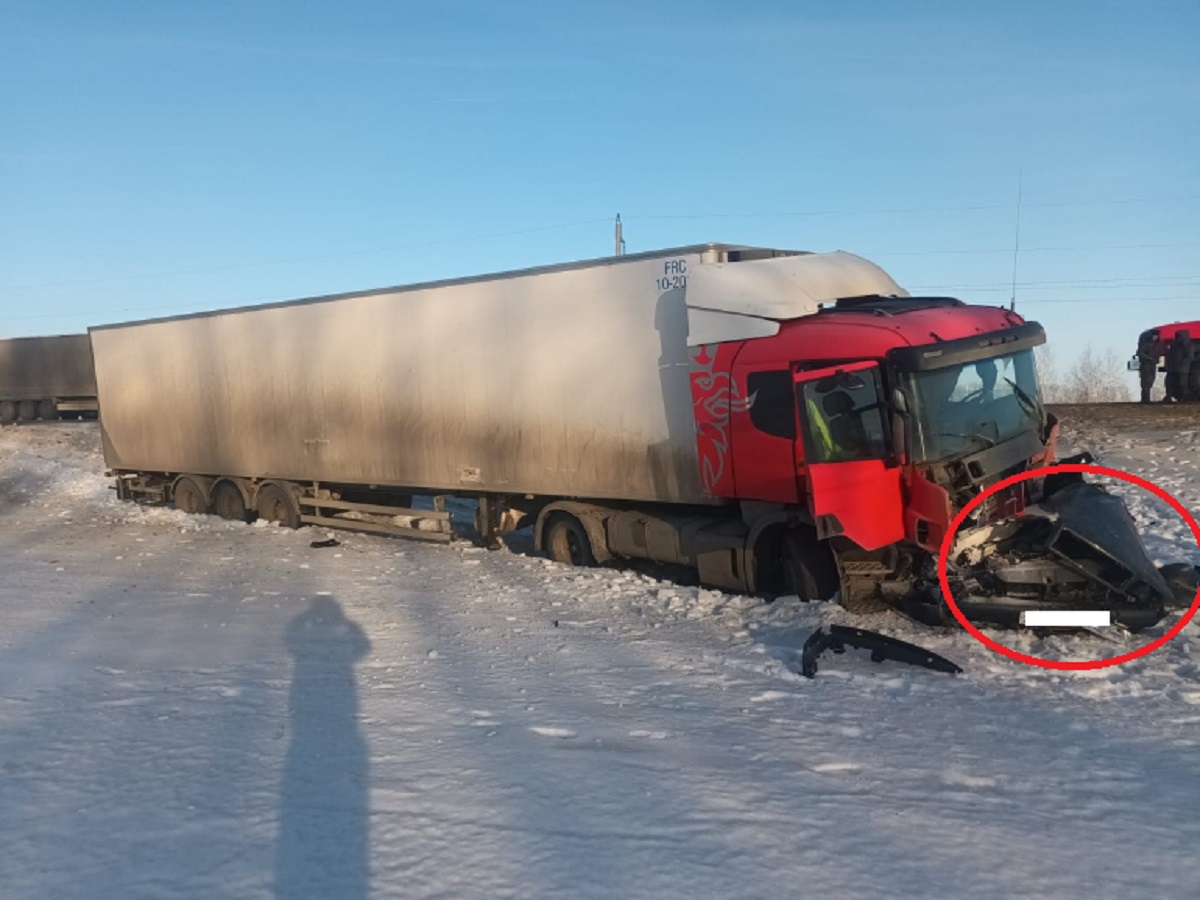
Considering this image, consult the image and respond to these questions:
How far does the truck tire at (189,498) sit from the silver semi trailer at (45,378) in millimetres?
23637

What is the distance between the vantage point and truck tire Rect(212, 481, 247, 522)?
17.1m

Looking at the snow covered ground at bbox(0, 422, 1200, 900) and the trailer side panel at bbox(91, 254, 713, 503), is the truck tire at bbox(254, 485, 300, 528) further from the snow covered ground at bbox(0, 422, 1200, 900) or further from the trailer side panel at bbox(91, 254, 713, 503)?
the snow covered ground at bbox(0, 422, 1200, 900)

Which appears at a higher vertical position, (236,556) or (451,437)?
(451,437)

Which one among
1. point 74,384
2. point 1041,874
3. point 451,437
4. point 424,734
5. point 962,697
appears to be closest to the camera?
point 1041,874

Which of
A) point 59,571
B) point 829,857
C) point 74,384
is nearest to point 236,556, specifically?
point 59,571

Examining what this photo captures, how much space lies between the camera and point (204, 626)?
866 centimetres

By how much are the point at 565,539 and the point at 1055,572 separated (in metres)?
6.15

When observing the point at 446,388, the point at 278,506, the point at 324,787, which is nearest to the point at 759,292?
the point at 446,388

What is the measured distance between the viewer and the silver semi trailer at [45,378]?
3869 centimetres

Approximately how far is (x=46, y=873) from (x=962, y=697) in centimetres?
505

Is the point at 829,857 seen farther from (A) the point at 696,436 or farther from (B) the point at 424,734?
(A) the point at 696,436

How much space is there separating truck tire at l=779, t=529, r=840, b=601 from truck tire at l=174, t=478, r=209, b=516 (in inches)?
494

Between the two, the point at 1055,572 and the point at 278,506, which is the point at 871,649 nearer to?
the point at 1055,572

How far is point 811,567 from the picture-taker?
28.2ft
